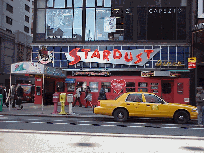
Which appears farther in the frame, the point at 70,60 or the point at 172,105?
the point at 70,60

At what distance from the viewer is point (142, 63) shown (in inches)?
1016

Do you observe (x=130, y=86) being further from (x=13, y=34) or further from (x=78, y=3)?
(x=13, y=34)

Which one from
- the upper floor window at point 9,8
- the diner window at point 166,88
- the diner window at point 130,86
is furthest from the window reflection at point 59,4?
the upper floor window at point 9,8

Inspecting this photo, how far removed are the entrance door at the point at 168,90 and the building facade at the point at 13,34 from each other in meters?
29.1

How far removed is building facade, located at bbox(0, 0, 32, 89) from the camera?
152 feet

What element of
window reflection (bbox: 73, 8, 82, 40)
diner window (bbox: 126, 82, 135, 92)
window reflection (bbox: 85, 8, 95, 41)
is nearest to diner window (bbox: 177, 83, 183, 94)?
diner window (bbox: 126, 82, 135, 92)

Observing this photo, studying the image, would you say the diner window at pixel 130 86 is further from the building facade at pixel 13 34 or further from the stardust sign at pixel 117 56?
the building facade at pixel 13 34

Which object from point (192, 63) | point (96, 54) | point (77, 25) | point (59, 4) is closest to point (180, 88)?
point (192, 63)

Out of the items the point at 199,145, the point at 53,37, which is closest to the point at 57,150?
the point at 199,145

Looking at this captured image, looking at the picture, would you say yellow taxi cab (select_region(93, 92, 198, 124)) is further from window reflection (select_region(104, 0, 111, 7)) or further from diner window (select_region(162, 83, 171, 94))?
window reflection (select_region(104, 0, 111, 7))

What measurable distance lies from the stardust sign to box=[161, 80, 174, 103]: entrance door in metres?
2.66

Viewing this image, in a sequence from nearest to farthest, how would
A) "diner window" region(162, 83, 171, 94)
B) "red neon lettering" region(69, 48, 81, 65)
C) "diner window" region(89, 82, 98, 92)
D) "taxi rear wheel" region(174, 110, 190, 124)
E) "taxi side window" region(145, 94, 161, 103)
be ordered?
"taxi rear wheel" region(174, 110, 190, 124)
"taxi side window" region(145, 94, 161, 103)
"diner window" region(162, 83, 171, 94)
"diner window" region(89, 82, 98, 92)
"red neon lettering" region(69, 48, 81, 65)

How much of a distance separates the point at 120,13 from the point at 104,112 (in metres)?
14.2

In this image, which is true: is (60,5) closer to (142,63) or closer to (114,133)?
(142,63)
